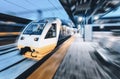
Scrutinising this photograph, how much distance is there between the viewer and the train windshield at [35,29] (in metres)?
6.73

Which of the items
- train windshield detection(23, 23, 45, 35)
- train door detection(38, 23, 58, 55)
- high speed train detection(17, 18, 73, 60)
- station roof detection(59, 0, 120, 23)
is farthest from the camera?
station roof detection(59, 0, 120, 23)

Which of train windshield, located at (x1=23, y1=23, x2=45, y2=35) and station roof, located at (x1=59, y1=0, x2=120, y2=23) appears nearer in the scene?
train windshield, located at (x1=23, y1=23, x2=45, y2=35)

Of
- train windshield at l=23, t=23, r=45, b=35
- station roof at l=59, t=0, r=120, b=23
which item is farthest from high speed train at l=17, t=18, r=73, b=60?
station roof at l=59, t=0, r=120, b=23

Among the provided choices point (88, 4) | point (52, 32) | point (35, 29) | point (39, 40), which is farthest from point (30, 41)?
point (88, 4)

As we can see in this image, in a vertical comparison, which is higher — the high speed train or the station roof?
the station roof

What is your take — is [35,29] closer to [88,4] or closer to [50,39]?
[50,39]

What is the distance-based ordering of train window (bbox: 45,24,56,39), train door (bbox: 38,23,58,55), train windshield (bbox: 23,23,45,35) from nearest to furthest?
train door (bbox: 38,23,58,55)
train window (bbox: 45,24,56,39)
train windshield (bbox: 23,23,45,35)

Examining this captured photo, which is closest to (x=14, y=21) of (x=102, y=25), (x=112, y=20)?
(x=102, y=25)

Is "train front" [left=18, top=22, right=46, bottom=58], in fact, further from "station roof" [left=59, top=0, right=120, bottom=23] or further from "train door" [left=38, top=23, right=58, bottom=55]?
"station roof" [left=59, top=0, right=120, bottom=23]

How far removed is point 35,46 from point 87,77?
3.70 meters

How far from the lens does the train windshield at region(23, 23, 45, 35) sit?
22.1 feet

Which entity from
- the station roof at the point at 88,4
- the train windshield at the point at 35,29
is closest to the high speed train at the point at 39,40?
the train windshield at the point at 35,29

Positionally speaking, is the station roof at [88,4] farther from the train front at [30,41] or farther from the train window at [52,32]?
the train front at [30,41]

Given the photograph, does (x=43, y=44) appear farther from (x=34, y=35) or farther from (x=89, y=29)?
(x=89, y=29)
